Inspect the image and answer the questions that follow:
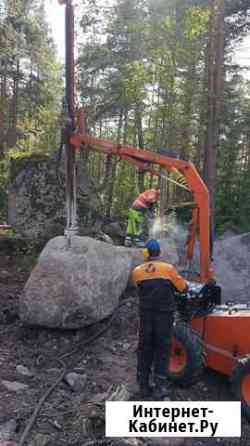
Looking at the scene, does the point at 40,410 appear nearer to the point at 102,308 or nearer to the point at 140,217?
the point at 102,308

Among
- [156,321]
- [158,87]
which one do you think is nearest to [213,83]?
[158,87]

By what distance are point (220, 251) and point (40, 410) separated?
6.99m

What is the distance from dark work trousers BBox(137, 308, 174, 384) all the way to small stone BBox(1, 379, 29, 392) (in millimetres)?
1245

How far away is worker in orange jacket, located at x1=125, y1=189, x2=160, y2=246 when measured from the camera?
8930 millimetres

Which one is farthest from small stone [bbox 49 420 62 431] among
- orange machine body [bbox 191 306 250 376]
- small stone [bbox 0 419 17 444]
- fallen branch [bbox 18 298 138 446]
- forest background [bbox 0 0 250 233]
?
forest background [bbox 0 0 250 233]

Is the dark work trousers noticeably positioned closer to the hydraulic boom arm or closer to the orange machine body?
the orange machine body

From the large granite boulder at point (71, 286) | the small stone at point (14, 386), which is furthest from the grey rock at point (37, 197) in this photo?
the small stone at point (14, 386)

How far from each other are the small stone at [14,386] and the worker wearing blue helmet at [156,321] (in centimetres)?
125

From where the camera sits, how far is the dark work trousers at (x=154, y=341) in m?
5.29

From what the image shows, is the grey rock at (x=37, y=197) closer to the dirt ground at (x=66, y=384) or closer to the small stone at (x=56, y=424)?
the dirt ground at (x=66, y=384)

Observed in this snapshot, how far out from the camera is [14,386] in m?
5.35

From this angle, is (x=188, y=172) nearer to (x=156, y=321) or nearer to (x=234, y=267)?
(x=156, y=321)

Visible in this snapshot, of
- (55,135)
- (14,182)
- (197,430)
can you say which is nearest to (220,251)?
(14,182)

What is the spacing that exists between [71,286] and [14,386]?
184cm
